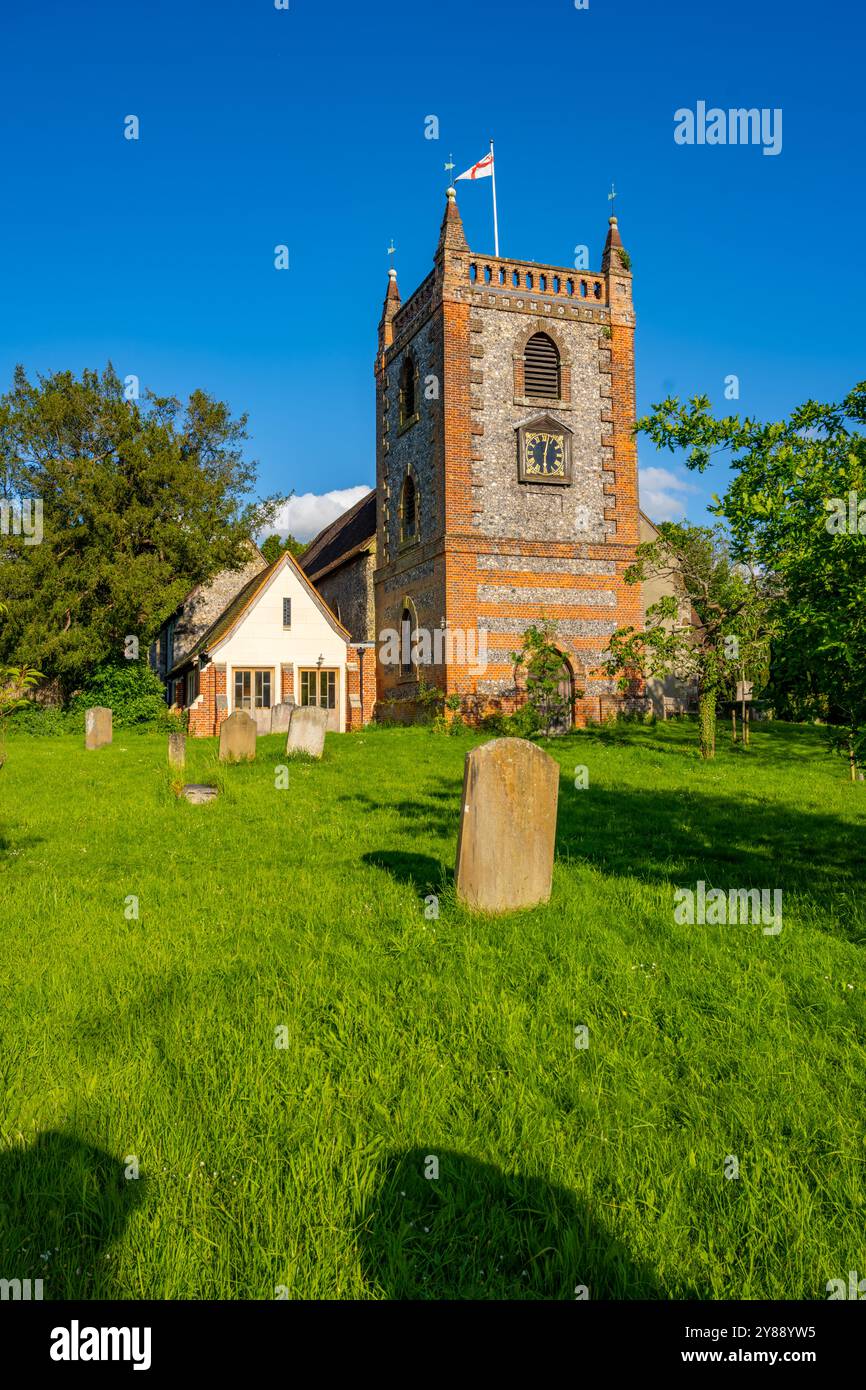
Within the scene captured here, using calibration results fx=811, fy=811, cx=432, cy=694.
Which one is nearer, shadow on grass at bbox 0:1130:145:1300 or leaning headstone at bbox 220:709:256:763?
shadow on grass at bbox 0:1130:145:1300

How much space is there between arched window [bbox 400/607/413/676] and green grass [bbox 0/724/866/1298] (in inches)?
769

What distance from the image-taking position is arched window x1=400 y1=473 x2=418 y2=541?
27.8 m

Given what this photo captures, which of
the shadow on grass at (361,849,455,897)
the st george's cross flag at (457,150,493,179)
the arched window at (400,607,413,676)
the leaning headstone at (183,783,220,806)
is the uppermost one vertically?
the st george's cross flag at (457,150,493,179)

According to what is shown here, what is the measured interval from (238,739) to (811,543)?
41.4 ft

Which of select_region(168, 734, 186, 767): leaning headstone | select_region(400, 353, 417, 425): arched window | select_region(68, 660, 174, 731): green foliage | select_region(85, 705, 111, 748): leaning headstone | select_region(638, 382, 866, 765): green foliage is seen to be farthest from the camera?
select_region(68, 660, 174, 731): green foliage

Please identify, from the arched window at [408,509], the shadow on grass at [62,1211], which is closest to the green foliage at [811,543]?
the shadow on grass at [62,1211]

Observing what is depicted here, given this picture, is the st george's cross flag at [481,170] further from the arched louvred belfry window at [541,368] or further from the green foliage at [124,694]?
the green foliage at [124,694]

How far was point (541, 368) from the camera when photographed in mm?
26125

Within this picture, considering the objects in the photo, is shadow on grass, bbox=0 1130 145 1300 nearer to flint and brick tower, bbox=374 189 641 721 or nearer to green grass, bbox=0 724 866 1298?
green grass, bbox=0 724 866 1298

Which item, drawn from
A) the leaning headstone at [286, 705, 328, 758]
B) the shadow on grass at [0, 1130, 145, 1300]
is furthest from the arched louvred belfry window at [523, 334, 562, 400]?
the shadow on grass at [0, 1130, 145, 1300]

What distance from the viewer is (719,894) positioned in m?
6.78

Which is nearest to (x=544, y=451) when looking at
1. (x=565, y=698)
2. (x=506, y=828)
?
(x=565, y=698)

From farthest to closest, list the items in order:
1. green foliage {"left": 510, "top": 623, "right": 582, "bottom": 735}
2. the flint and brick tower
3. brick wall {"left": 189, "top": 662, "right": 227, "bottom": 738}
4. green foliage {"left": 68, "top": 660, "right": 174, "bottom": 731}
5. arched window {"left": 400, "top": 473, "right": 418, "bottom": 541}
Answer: green foliage {"left": 68, "top": 660, "right": 174, "bottom": 731} < arched window {"left": 400, "top": 473, "right": 418, "bottom": 541} < brick wall {"left": 189, "top": 662, "right": 227, "bottom": 738} < the flint and brick tower < green foliage {"left": 510, "top": 623, "right": 582, "bottom": 735}
